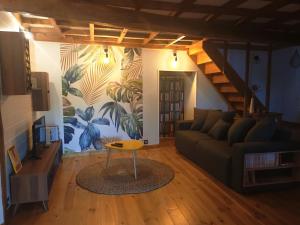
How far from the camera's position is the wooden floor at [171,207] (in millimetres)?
2410

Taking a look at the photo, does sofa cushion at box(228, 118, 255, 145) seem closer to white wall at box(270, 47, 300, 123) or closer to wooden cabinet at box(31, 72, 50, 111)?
wooden cabinet at box(31, 72, 50, 111)

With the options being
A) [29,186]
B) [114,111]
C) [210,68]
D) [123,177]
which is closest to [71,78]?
[114,111]

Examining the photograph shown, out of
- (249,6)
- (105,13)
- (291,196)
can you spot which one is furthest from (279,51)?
(105,13)

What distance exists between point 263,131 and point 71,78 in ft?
12.2

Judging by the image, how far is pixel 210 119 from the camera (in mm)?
4516

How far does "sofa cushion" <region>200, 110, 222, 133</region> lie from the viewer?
4.39 metres

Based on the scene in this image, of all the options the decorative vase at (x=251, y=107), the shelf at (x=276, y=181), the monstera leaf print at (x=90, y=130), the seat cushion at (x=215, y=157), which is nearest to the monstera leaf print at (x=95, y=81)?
the monstera leaf print at (x=90, y=130)

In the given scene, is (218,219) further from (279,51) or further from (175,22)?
(279,51)

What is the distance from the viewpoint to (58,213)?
8.39ft

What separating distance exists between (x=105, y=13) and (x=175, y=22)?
1076 millimetres

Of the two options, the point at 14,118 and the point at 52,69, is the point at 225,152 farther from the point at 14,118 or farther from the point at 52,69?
the point at 52,69

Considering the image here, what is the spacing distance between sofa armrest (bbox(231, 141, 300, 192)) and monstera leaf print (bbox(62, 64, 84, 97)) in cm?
335

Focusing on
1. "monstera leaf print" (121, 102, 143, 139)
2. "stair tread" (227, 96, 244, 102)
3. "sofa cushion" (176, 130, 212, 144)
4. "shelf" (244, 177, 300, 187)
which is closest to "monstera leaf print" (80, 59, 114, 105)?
"monstera leaf print" (121, 102, 143, 139)

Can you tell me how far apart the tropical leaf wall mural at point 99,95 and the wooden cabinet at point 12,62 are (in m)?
2.11
